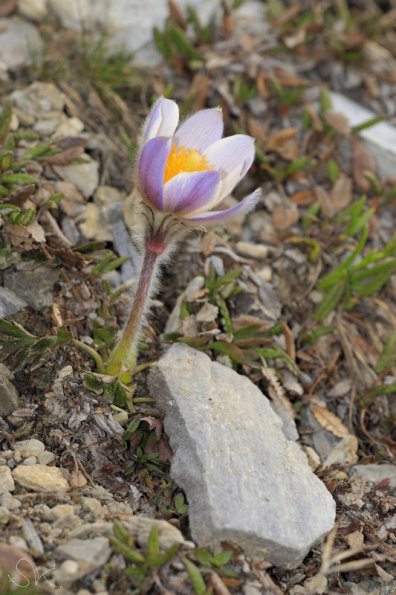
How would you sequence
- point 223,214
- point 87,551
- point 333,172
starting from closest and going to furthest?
point 87,551, point 223,214, point 333,172

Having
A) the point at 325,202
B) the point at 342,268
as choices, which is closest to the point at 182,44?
the point at 325,202

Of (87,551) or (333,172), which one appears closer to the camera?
(87,551)

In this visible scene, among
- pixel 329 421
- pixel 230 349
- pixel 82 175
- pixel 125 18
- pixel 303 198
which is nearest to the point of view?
pixel 230 349

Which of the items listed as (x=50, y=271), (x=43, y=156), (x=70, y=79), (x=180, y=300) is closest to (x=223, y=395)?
(x=180, y=300)

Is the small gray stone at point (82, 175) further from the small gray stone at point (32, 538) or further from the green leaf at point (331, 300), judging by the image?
the small gray stone at point (32, 538)

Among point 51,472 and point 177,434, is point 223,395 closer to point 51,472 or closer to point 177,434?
point 177,434

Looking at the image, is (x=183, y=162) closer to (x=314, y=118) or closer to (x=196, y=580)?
(x=196, y=580)

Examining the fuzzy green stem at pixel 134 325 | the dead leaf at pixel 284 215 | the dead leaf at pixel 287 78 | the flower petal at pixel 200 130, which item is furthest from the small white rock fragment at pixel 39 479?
the dead leaf at pixel 287 78
